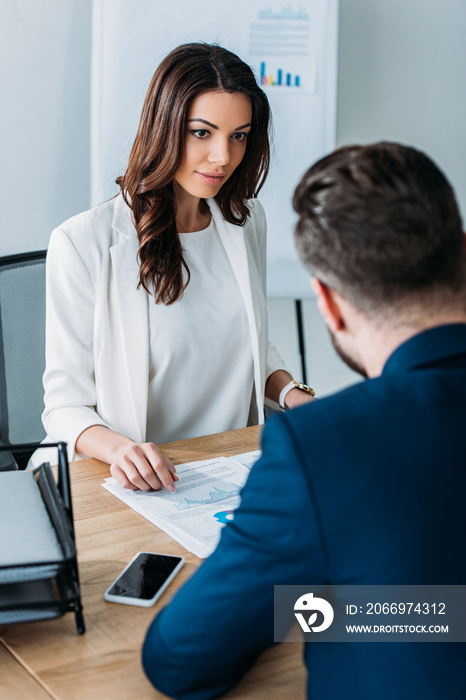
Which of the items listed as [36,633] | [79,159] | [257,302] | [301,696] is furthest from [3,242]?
[301,696]

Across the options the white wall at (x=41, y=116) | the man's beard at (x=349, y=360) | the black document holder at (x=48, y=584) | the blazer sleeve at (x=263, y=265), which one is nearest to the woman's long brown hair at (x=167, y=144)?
the blazer sleeve at (x=263, y=265)

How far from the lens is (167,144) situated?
170cm

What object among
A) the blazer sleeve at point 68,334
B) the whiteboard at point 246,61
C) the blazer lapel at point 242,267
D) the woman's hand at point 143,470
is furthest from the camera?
the whiteboard at point 246,61

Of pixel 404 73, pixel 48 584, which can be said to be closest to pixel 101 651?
pixel 48 584

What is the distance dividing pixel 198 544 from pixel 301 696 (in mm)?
328

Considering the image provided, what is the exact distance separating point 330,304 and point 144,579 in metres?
0.52

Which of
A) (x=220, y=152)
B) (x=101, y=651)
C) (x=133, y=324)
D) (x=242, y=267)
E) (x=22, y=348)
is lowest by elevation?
(x=101, y=651)

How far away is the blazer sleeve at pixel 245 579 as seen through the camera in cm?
68

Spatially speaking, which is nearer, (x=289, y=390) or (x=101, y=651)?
(x=101, y=651)

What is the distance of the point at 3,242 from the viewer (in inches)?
119

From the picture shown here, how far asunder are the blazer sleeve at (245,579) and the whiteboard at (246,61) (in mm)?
2189

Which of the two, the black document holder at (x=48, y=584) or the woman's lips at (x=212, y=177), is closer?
the black document holder at (x=48, y=584)

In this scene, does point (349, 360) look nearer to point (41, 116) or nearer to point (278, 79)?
point (278, 79)

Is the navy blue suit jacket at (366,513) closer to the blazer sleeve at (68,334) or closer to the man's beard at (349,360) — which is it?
the man's beard at (349,360)
